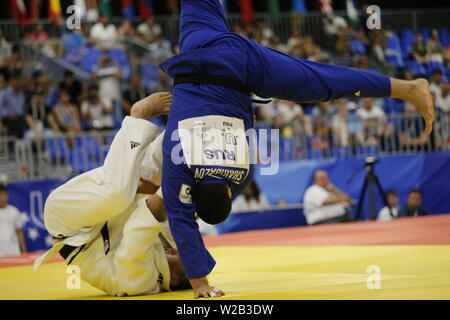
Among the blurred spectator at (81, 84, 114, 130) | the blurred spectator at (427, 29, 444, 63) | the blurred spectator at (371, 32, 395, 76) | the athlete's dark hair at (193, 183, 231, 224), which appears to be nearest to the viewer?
the athlete's dark hair at (193, 183, 231, 224)

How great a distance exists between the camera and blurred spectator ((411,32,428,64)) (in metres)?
14.1

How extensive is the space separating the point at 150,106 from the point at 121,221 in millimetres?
685

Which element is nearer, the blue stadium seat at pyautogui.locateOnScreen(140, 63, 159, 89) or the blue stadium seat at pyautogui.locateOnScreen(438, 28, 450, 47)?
the blue stadium seat at pyautogui.locateOnScreen(140, 63, 159, 89)

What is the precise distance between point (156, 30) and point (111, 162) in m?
11.4

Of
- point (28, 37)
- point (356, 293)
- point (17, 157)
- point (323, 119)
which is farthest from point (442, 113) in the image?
point (356, 293)

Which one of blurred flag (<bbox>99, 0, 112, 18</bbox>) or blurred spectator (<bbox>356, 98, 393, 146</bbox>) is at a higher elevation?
blurred flag (<bbox>99, 0, 112, 18</bbox>)

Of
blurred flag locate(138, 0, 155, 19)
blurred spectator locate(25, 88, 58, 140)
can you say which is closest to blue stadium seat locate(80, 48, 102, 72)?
blurred spectator locate(25, 88, 58, 140)

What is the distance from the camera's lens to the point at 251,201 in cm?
1008

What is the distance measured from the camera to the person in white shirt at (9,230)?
8742 mm

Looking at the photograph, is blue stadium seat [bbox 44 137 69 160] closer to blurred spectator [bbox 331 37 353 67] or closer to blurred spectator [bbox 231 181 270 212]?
blurred spectator [bbox 231 181 270 212]

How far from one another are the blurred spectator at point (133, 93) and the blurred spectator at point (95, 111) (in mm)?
373

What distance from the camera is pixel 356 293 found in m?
3.39

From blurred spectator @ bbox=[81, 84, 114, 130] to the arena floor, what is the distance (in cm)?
439
